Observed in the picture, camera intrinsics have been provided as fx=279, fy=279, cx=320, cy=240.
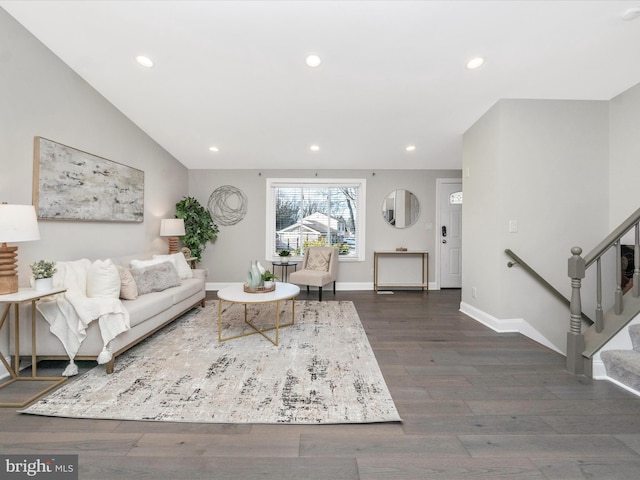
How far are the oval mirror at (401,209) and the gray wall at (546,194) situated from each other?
91.5 inches

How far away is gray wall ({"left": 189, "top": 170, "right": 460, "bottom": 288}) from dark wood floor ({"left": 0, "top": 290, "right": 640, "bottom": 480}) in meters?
3.43

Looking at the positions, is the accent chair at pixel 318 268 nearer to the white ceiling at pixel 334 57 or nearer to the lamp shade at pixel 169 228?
the lamp shade at pixel 169 228

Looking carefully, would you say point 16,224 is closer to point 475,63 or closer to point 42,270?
point 42,270

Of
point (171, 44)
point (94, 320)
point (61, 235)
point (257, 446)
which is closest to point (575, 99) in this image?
point (171, 44)

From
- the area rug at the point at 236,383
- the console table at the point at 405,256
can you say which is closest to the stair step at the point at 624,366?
the area rug at the point at 236,383

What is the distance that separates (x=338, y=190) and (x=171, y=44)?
3.61 m

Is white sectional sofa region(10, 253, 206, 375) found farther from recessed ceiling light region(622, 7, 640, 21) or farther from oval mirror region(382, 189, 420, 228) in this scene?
recessed ceiling light region(622, 7, 640, 21)

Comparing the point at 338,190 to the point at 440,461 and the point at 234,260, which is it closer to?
the point at 234,260

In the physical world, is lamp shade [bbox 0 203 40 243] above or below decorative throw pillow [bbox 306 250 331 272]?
above

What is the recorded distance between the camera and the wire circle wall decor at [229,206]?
541 centimetres

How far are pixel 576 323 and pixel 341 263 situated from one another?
3635mm

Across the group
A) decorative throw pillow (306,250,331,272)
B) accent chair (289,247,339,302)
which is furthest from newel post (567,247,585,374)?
decorative throw pillow (306,250,331,272)

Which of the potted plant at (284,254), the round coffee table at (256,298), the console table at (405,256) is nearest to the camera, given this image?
the round coffee table at (256,298)

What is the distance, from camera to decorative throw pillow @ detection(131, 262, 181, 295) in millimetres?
3078
